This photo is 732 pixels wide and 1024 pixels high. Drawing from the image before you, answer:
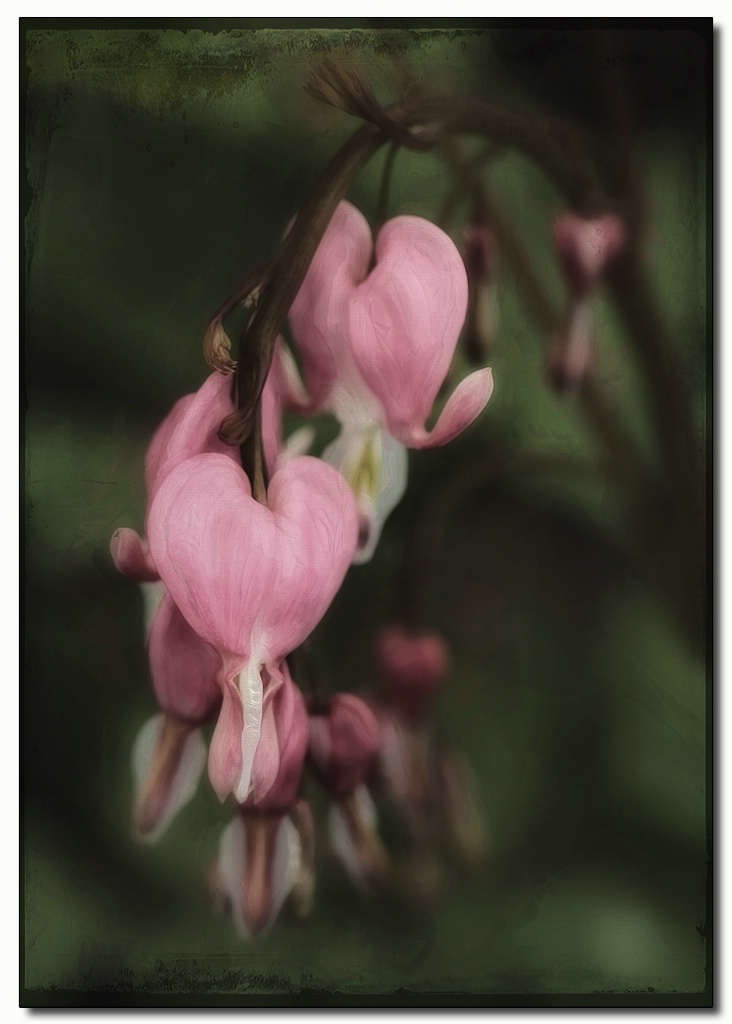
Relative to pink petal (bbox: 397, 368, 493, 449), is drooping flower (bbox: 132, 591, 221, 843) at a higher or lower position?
lower

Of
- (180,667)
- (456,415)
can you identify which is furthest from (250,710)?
(456,415)

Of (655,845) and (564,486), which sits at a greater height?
(564,486)

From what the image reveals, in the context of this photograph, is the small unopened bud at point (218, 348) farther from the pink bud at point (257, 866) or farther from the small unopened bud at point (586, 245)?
the pink bud at point (257, 866)

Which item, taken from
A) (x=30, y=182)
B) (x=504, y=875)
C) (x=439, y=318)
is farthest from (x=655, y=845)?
(x=30, y=182)

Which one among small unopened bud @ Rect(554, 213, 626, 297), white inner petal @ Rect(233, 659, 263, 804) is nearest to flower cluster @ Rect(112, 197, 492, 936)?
white inner petal @ Rect(233, 659, 263, 804)

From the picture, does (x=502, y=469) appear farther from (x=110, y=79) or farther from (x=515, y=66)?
(x=110, y=79)

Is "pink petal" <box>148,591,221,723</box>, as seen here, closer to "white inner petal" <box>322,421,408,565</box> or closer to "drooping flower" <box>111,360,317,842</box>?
"drooping flower" <box>111,360,317,842</box>

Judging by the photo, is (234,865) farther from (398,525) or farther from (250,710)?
(398,525)
